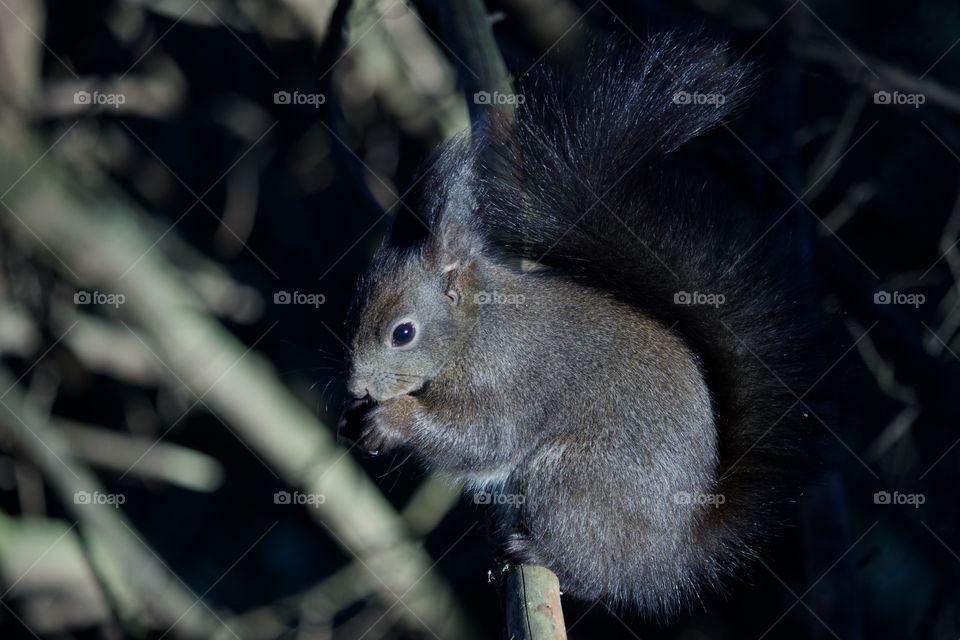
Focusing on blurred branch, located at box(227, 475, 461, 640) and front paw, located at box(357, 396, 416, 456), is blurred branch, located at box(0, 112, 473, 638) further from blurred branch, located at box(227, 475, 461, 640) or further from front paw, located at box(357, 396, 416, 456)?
front paw, located at box(357, 396, 416, 456)

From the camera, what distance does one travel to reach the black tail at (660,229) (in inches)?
108

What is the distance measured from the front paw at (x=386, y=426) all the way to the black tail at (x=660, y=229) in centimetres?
59

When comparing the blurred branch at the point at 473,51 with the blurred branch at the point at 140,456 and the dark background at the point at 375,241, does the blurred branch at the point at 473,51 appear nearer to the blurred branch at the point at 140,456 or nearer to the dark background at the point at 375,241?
the dark background at the point at 375,241

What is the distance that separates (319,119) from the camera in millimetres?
4820

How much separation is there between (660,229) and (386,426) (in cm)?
96

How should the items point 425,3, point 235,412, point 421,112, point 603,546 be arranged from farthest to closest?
point 421,112 < point 235,412 < point 425,3 < point 603,546

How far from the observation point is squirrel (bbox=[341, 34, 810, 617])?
2.76 m

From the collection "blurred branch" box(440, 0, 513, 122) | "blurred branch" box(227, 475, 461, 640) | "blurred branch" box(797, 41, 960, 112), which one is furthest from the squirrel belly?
"blurred branch" box(797, 41, 960, 112)

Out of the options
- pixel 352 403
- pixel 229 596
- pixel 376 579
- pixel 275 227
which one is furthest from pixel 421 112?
pixel 229 596

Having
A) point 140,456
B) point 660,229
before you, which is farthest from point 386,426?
point 140,456

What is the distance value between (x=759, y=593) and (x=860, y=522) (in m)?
0.53

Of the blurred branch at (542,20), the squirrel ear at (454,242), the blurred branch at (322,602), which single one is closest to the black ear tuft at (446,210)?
the squirrel ear at (454,242)

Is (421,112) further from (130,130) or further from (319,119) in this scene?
(130,130)

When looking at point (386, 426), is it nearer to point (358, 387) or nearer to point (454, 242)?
point (358, 387)
